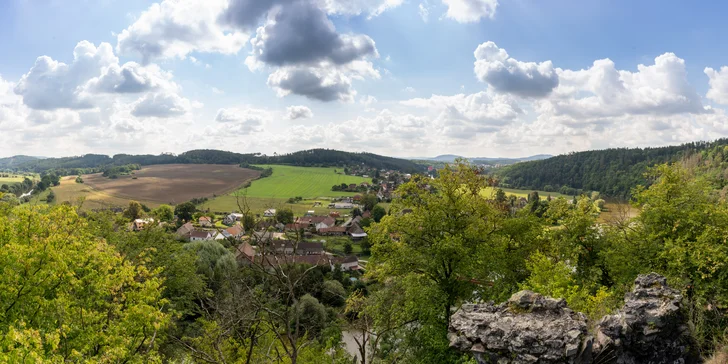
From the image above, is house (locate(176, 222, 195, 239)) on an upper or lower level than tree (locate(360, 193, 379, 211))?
lower

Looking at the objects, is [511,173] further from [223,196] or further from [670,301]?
[670,301]

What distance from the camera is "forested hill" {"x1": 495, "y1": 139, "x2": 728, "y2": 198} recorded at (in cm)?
11671

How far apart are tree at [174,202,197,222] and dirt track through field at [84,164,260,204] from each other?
66.4 inches

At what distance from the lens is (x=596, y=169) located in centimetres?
13462

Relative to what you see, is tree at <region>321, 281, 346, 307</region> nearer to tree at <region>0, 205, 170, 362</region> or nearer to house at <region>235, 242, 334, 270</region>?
house at <region>235, 242, 334, 270</region>

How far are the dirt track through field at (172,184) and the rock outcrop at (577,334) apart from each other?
66.2m

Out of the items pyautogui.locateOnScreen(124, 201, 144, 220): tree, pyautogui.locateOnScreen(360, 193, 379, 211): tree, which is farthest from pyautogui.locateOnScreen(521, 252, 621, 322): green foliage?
pyautogui.locateOnScreen(360, 193, 379, 211): tree

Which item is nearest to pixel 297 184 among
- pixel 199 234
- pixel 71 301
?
pixel 199 234

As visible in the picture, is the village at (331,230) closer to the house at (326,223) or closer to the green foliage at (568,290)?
the house at (326,223)

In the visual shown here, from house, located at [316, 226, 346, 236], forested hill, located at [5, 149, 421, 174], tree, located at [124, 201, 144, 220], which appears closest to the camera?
tree, located at [124, 201, 144, 220]

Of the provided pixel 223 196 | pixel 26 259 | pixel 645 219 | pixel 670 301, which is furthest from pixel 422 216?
pixel 223 196

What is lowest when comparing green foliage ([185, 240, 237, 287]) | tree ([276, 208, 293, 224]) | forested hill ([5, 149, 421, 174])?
green foliage ([185, 240, 237, 287])

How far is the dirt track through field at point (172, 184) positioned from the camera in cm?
7094

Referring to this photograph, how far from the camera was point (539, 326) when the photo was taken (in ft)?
34.0
